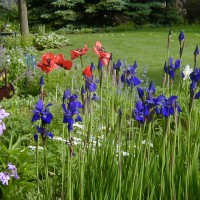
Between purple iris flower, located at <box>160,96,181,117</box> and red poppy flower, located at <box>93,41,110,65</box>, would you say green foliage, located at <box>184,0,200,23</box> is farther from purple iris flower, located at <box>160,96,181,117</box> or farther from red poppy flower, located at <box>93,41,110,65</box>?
purple iris flower, located at <box>160,96,181,117</box>

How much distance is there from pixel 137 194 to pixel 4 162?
1.40 meters

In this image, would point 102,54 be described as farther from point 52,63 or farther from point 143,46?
point 143,46

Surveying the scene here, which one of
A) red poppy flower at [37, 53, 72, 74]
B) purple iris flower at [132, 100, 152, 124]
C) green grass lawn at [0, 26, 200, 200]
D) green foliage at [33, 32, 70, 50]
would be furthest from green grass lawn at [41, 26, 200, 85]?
purple iris flower at [132, 100, 152, 124]

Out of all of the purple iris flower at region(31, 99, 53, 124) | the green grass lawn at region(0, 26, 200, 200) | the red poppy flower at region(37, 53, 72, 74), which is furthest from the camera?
the red poppy flower at region(37, 53, 72, 74)

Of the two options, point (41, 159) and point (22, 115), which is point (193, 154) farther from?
point (22, 115)

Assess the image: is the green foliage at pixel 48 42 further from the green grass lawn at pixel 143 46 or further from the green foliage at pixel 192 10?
the green foliage at pixel 192 10

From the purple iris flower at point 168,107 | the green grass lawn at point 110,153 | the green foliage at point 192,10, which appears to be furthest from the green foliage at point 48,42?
the purple iris flower at point 168,107

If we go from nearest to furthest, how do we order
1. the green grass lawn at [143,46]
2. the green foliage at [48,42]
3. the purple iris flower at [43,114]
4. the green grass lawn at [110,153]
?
1. the purple iris flower at [43,114]
2. the green grass lawn at [110,153]
3. the green grass lawn at [143,46]
4. the green foliage at [48,42]

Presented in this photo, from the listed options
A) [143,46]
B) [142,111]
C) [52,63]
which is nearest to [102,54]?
[52,63]

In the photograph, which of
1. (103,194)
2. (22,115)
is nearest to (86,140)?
(103,194)

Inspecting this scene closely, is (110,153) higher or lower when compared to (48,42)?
higher

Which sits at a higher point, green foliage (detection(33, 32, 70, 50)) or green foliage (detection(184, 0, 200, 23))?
green foliage (detection(184, 0, 200, 23))

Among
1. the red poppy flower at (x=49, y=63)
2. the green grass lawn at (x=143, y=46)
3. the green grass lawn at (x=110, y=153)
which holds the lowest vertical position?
the green grass lawn at (x=143, y=46)

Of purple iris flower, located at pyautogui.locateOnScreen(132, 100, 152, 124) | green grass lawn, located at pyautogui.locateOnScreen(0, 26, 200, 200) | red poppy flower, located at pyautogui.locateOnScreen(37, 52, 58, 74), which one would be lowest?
green grass lawn, located at pyautogui.locateOnScreen(0, 26, 200, 200)
